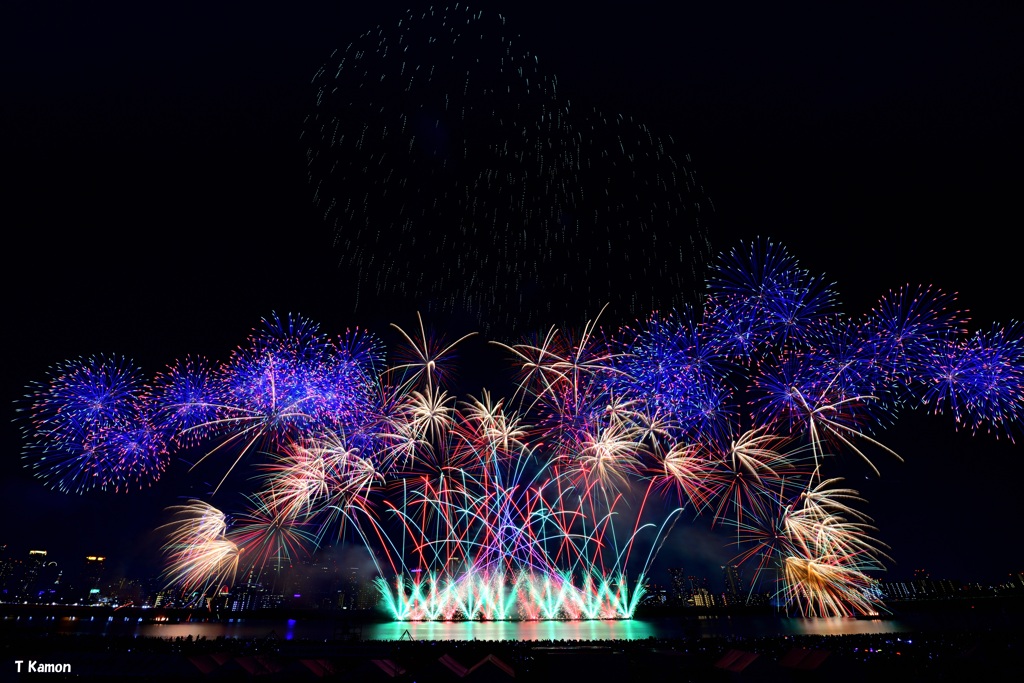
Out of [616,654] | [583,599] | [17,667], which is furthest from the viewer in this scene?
[583,599]

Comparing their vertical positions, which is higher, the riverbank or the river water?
the river water

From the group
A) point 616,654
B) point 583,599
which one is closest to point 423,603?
point 583,599

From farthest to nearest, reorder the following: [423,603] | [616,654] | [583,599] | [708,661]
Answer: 1. [423,603]
2. [583,599]
3. [708,661]
4. [616,654]

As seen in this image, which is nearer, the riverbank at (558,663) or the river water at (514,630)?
the riverbank at (558,663)

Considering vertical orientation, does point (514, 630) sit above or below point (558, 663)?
above

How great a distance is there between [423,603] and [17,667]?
290ft

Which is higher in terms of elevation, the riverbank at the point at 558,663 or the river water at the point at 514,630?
the river water at the point at 514,630

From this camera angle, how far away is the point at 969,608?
12850 centimetres

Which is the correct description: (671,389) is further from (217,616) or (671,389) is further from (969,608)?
(969,608)

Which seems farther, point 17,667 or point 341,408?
point 341,408

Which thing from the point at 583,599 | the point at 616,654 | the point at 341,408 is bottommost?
→ the point at 616,654

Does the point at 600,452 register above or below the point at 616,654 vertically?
above

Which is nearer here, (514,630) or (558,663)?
(558,663)

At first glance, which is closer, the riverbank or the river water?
the riverbank
